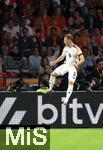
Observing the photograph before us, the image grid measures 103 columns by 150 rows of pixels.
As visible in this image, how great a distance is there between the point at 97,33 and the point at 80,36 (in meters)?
0.62

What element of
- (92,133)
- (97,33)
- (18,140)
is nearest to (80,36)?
(97,33)

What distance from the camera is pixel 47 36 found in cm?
1878

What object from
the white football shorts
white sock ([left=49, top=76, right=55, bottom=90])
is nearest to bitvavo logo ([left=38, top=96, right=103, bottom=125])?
white sock ([left=49, top=76, right=55, bottom=90])

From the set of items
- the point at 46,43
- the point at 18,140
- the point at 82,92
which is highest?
the point at 46,43

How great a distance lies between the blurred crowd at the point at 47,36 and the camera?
17.2 meters

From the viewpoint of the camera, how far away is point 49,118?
617 inches

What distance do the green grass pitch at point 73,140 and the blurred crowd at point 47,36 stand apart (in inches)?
56.3

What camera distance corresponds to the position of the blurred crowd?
17.2 m

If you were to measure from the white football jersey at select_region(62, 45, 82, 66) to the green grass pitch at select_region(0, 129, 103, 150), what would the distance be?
5.10ft

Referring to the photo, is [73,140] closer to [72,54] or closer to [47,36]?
[72,54]

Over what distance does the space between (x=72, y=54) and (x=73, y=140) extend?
2643mm

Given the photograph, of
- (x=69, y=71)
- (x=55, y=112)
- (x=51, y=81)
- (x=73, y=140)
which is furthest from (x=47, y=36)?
(x=73, y=140)

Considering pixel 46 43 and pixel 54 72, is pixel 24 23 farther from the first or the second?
pixel 54 72

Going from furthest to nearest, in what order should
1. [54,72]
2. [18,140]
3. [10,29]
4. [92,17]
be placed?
[92,17], [10,29], [54,72], [18,140]
